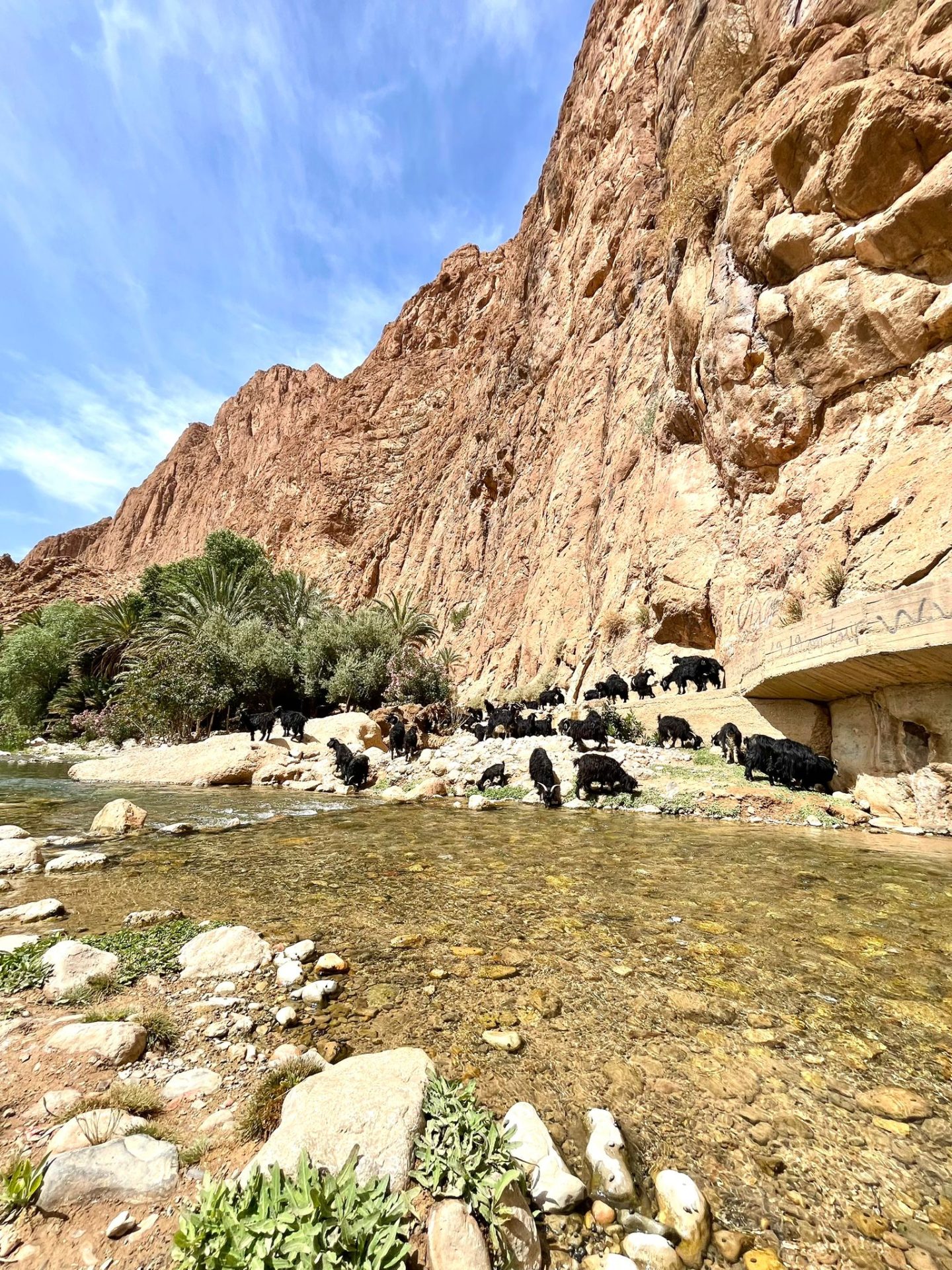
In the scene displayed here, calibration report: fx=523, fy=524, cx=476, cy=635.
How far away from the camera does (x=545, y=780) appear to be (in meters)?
10.3

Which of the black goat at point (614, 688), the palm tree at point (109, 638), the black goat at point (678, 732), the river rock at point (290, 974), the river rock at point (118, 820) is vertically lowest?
the river rock at point (118, 820)

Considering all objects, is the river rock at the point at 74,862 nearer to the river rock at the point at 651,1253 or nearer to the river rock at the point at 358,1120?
the river rock at the point at 358,1120

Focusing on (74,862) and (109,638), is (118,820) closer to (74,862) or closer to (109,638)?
(74,862)

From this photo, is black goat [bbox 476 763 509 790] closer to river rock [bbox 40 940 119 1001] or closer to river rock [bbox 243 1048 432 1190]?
river rock [bbox 40 940 119 1001]

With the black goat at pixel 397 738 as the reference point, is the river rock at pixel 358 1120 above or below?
below

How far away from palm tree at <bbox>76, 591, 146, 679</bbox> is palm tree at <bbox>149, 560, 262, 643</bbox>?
1.69m

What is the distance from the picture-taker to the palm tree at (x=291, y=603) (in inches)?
1380

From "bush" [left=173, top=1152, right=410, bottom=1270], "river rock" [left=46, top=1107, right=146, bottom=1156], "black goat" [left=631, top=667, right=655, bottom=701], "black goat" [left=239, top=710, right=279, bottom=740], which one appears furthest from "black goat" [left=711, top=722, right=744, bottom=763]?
"black goat" [left=239, top=710, right=279, bottom=740]

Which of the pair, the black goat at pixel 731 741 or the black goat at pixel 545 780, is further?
the black goat at pixel 731 741

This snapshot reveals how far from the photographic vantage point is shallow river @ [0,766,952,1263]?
2123 millimetres

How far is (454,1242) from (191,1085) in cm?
146

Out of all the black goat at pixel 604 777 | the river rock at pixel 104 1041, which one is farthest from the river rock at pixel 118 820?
the black goat at pixel 604 777

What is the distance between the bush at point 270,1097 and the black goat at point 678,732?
11.5 m

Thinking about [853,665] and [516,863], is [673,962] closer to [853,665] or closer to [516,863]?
[516,863]
